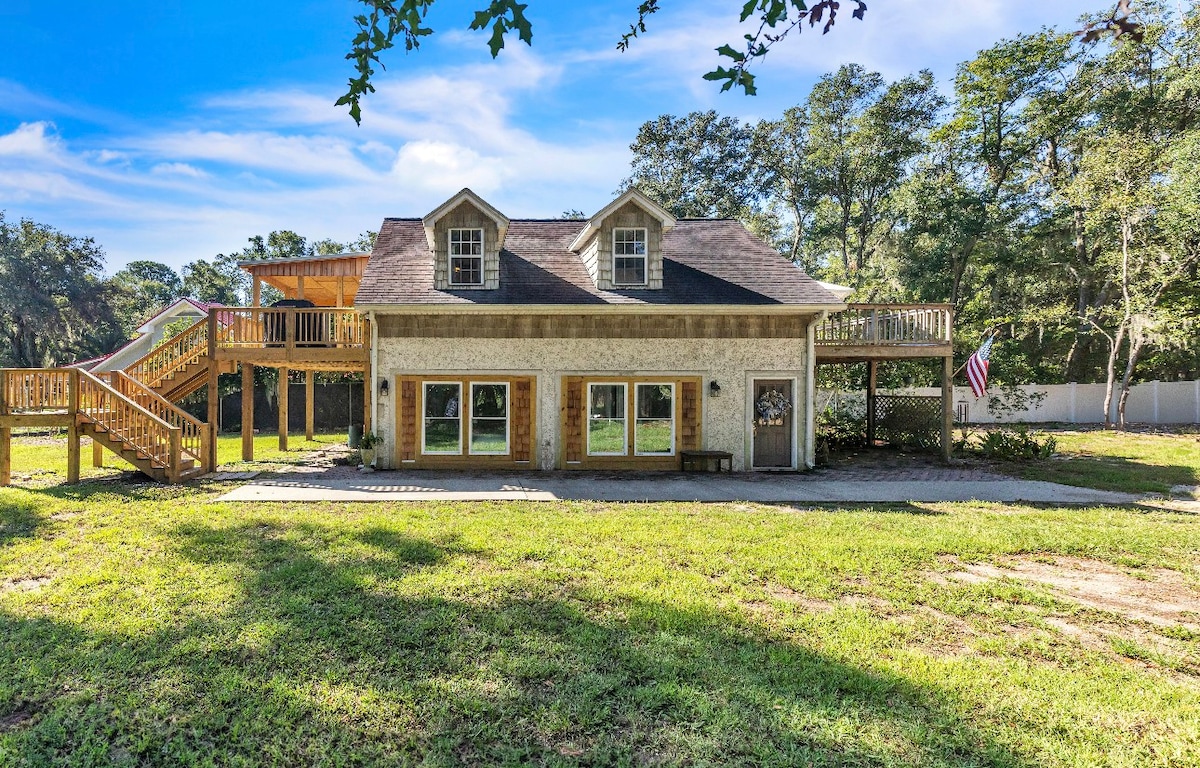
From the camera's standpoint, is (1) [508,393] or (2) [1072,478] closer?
(2) [1072,478]

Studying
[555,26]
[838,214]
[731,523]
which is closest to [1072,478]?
[731,523]

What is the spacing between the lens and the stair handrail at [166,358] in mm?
11906

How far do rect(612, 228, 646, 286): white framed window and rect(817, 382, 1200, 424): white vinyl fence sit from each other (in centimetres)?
1653

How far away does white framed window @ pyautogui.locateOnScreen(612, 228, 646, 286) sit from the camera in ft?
40.4

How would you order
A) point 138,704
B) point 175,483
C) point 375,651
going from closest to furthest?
1. point 138,704
2. point 375,651
3. point 175,483

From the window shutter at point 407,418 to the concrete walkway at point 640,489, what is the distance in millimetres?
683

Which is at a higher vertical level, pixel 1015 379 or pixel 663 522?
pixel 1015 379

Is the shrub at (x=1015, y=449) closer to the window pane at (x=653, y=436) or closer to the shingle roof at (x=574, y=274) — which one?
the shingle roof at (x=574, y=274)

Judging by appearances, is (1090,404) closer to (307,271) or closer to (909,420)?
(909,420)

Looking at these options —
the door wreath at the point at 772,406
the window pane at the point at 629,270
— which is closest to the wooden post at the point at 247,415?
the window pane at the point at 629,270

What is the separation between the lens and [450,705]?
127 inches

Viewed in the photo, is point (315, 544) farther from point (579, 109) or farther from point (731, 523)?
point (579, 109)

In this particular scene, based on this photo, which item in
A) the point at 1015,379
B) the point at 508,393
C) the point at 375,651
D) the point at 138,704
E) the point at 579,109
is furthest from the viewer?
the point at 1015,379

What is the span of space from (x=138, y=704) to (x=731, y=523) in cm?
617
